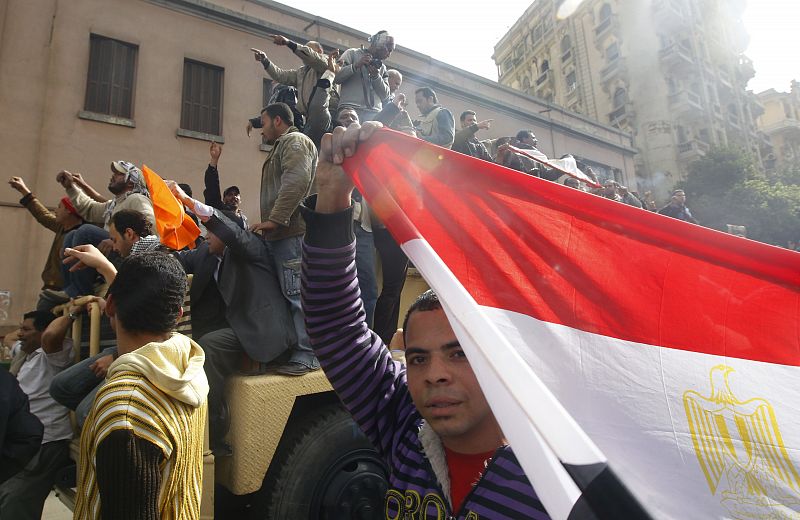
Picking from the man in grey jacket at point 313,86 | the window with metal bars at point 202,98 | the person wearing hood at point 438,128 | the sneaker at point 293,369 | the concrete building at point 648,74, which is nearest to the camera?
the sneaker at point 293,369

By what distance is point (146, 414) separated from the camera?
1.66m

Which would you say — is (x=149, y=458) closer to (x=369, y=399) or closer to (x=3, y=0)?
(x=369, y=399)

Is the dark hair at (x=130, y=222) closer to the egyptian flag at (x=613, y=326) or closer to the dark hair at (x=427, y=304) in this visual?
the egyptian flag at (x=613, y=326)

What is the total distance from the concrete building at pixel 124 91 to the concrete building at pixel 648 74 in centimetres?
2877

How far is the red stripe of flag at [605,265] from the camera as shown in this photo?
1.31 metres

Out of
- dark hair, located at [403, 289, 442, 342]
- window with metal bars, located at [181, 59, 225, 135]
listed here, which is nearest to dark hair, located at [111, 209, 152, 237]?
dark hair, located at [403, 289, 442, 342]

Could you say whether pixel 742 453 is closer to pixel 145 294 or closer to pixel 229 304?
pixel 145 294

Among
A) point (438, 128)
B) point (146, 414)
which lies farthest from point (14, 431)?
point (438, 128)

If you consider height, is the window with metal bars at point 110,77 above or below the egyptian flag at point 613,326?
above

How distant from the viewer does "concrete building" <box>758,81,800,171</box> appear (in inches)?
2185

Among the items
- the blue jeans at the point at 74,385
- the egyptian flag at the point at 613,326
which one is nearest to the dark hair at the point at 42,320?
the blue jeans at the point at 74,385

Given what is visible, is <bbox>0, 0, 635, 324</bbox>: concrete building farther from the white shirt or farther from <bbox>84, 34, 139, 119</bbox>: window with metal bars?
the white shirt

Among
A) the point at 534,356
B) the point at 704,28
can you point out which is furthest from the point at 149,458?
the point at 704,28

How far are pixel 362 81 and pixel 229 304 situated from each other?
333cm
